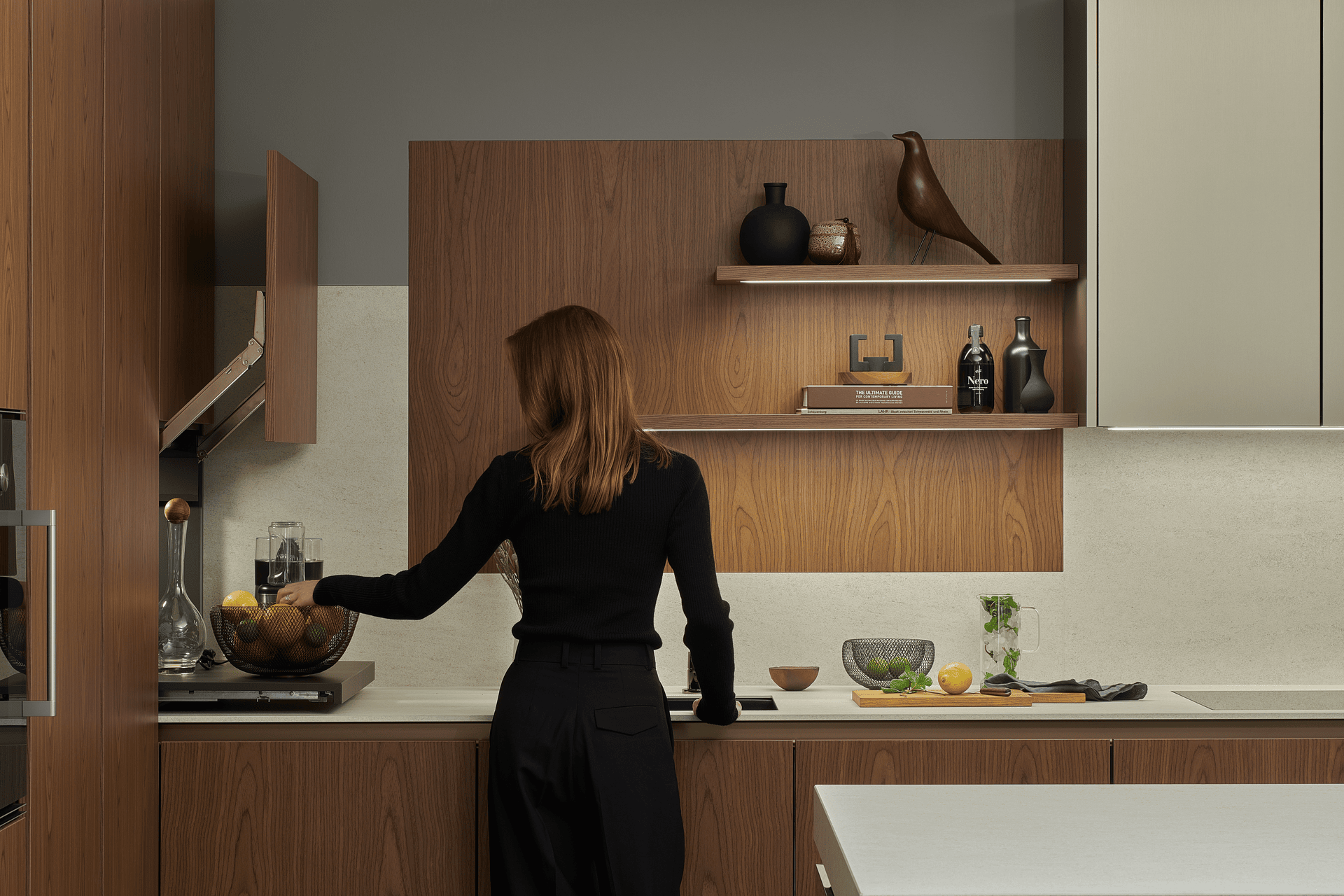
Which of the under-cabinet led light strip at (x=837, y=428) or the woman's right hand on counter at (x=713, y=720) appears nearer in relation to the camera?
the woman's right hand on counter at (x=713, y=720)

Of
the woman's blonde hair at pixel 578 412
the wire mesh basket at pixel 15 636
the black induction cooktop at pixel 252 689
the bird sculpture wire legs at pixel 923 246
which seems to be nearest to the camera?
the wire mesh basket at pixel 15 636

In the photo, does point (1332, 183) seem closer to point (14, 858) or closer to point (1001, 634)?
point (1001, 634)

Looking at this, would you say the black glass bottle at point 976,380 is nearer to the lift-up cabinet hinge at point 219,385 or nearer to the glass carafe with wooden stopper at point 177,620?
the lift-up cabinet hinge at point 219,385

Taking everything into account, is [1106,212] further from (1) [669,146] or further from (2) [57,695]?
(2) [57,695]

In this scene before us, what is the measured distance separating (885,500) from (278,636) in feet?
5.02

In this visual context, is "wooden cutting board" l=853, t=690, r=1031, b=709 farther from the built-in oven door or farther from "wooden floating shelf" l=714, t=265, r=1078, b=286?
the built-in oven door

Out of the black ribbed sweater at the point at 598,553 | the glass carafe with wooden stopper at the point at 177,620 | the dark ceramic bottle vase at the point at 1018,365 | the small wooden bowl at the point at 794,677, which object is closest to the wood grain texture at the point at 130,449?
the glass carafe with wooden stopper at the point at 177,620

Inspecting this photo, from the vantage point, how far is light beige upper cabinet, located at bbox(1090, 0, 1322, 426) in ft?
8.61

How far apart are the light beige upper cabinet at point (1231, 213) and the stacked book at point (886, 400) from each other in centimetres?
48

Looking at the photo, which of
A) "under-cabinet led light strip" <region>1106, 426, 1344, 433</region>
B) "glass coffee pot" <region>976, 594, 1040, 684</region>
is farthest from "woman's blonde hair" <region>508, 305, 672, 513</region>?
"under-cabinet led light strip" <region>1106, 426, 1344, 433</region>

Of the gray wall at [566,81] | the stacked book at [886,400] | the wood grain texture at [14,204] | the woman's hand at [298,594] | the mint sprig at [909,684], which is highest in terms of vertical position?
the gray wall at [566,81]

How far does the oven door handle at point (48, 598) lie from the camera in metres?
1.75

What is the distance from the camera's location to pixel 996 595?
2.89 m

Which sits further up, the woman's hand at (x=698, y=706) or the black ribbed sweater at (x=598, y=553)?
the black ribbed sweater at (x=598, y=553)
